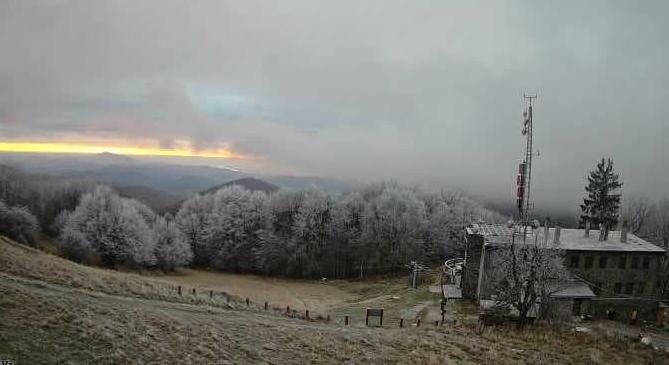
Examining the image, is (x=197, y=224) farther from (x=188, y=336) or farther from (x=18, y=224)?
(x=188, y=336)

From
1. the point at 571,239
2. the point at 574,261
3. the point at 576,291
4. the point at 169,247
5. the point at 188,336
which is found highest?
the point at 571,239

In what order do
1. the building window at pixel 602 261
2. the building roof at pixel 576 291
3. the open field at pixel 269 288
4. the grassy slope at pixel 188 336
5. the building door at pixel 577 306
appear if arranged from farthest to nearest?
the open field at pixel 269 288
the building window at pixel 602 261
the building door at pixel 577 306
the building roof at pixel 576 291
the grassy slope at pixel 188 336

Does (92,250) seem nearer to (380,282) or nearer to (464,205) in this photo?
(380,282)

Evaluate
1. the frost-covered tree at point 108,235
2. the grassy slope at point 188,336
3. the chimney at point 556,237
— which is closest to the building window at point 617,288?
the chimney at point 556,237

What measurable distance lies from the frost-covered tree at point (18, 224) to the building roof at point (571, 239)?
68557mm

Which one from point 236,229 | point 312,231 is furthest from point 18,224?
point 312,231

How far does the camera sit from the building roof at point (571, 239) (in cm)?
4640

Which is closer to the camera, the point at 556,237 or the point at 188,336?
the point at 188,336

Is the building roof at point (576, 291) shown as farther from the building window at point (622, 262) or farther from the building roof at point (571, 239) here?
the building window at point (622, 262)

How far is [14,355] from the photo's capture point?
14.0 meters

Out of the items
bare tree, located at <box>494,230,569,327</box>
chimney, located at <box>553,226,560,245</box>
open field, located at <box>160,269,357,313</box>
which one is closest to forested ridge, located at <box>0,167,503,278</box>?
open field, located at <box>160,269,357,313</box>

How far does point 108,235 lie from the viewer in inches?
2990

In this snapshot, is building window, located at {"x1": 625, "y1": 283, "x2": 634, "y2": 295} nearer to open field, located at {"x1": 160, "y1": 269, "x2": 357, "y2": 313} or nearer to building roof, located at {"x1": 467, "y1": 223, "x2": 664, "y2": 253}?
building roof, located at {"x1": 467, "y1": 223, "x2": 664, "y2": 253}

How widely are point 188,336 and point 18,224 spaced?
7017 cm
